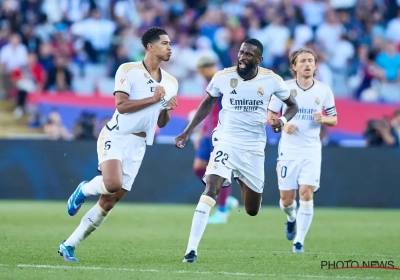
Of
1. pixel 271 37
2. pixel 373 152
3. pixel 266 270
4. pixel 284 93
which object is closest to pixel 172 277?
pixel 266 270

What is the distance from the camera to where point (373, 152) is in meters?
20.6

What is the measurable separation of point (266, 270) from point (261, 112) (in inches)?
82.5

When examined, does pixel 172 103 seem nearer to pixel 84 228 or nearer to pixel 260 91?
pixel 260 91

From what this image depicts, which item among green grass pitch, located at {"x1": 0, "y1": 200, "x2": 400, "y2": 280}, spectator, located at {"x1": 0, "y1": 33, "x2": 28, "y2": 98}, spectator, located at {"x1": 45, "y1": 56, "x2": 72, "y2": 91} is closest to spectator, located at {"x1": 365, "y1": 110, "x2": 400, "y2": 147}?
green grass pitch, located at {"x1": 0, "y1": 200, "x2": 400, "y2": 280}

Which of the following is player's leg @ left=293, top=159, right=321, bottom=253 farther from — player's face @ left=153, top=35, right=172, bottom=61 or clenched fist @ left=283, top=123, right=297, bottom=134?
player's face @ left=153, top=35, right=172, bottom=61

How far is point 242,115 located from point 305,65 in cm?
199

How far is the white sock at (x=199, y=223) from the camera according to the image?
9914 millimetres

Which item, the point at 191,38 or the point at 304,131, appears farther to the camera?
the point at 191,38

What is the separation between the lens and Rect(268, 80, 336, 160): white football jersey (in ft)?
40.5

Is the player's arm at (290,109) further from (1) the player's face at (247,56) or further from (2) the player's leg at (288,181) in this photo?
(2) the player's leg at (288,181)

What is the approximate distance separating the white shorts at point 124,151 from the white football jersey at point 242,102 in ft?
3.36

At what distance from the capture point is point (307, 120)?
1240cm

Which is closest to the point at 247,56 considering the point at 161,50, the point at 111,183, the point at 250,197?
→ the point at 161,50

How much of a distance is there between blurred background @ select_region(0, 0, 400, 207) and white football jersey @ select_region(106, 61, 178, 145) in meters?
10.1
